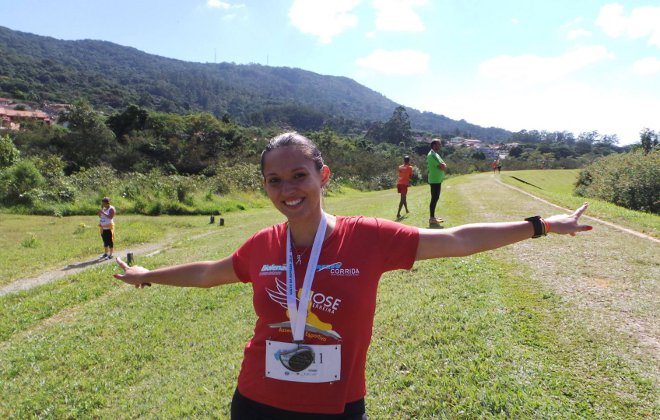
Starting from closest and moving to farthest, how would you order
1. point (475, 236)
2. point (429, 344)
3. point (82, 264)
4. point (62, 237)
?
point (475, 236), point (429, 344), point (82, 264), point (62, 237)

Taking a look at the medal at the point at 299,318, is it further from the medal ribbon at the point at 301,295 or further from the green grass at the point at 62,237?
the green grass at the point at 62,237

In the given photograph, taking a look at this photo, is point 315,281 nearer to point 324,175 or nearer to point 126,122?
point 324,175

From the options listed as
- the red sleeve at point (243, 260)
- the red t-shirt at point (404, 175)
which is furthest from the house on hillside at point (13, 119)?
the red sleeve at point (243, 260)

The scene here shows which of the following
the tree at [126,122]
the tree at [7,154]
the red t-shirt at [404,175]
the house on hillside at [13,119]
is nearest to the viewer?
the red t-shirt at [404,175]

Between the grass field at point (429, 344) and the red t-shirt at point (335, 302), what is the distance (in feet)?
6.29

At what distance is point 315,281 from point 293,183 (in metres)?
0.51

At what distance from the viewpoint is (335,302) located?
1.93 meters

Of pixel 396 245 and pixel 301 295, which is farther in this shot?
pixel 396 245

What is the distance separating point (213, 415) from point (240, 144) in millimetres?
54005

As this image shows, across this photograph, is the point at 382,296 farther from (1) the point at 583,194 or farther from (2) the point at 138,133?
(2) the point at 138,133

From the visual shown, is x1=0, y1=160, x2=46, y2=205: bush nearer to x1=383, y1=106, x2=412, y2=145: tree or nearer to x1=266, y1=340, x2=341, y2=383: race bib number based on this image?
x1=266, y1=340, x2=341, y2=383: race bib number

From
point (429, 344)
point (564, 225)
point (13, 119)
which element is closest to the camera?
point (564, 225)

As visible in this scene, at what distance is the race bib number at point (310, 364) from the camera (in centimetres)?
194

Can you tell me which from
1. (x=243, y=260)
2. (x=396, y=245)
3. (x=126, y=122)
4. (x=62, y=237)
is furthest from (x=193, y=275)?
(x=126, y=122)
